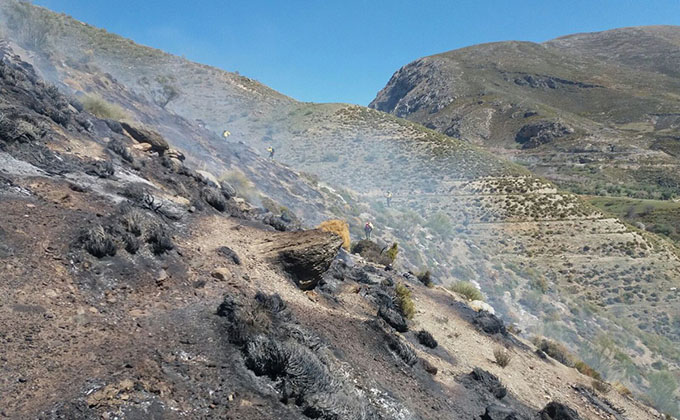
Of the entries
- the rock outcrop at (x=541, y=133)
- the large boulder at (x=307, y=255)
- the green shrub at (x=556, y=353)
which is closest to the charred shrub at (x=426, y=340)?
the large boulder at (x=307, y=255)

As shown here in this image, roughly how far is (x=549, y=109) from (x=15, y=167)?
3667 inches

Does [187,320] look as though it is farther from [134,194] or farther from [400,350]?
[134,194]

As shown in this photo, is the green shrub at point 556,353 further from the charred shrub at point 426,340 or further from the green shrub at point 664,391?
the charred shrub at point 426,340

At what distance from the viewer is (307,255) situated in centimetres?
948

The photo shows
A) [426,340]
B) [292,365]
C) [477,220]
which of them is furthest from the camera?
[477,220]

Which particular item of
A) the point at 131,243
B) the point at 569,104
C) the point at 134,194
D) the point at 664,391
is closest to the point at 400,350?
the point at 131,243

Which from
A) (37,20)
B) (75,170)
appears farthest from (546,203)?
(37,20)

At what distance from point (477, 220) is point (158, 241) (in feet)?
107

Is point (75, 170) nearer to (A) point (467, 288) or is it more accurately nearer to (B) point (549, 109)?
(A) point (467, 288)

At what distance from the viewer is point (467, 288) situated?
19547 mm

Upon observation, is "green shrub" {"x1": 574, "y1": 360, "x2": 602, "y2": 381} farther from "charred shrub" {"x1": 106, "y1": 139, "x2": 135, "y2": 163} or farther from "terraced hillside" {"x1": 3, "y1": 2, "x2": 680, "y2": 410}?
"charred shrub" {"x1": 106, "y1": 139, "x2": 135, "y2": 163}

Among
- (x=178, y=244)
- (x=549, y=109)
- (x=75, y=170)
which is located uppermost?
(x=549, y=109)

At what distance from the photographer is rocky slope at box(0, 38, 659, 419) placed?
14.7 feet

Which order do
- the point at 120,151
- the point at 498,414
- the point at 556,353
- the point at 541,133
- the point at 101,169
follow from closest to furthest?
the point at 498,414 → the point at 101,169 → the point at 120,151 → the point at 556,353 → the point at 541,133
